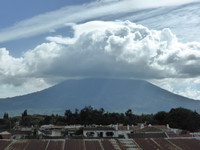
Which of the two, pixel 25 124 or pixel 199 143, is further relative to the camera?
pixel 25 124

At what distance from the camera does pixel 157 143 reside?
3150 centimetres

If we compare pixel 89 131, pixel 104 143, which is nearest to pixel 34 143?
pixel 104 143

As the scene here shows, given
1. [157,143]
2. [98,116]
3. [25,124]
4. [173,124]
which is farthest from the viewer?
[25,124]

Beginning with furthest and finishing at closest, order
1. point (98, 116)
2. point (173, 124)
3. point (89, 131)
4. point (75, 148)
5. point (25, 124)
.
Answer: point (25, 124)
point (98, 116)
point (173, 124)
point (89, 131)
point (75, 148)

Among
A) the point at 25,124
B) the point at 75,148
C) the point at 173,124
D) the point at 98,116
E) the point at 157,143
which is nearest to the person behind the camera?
the point at 75,148

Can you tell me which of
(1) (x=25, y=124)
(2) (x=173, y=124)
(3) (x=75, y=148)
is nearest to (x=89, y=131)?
(2) (x=173, y=124)

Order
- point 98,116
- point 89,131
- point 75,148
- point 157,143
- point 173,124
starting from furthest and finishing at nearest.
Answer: point 98,116, point 173,124, point 89,131, point 157,143, point 75,148

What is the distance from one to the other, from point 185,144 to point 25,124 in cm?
9744

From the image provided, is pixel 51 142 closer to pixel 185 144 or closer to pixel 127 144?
pixel 127 144

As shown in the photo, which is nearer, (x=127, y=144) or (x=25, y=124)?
(x=127, y=144)

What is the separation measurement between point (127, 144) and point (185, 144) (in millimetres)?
5510

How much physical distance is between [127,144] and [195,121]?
177ft

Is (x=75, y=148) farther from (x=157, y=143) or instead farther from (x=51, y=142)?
(x=157, y=143)

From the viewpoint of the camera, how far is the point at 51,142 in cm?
3102
